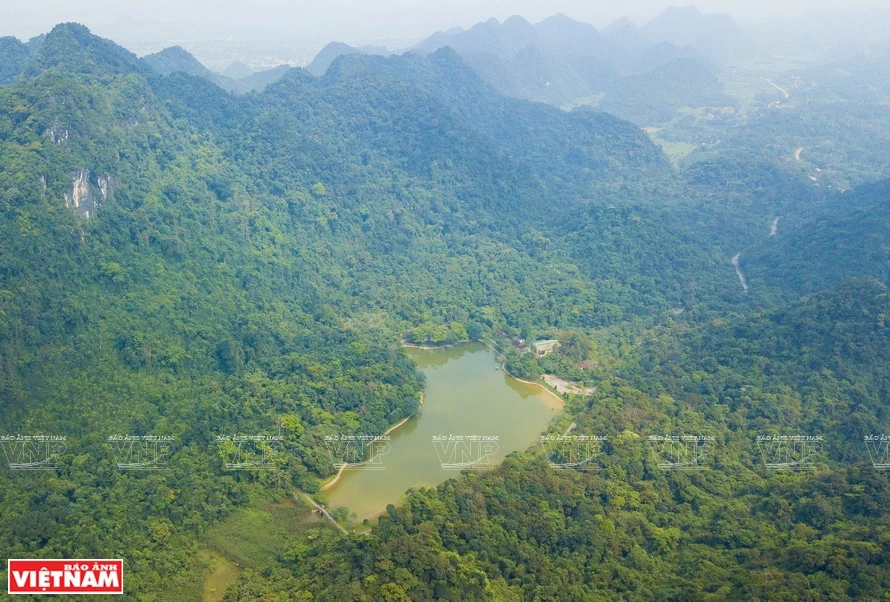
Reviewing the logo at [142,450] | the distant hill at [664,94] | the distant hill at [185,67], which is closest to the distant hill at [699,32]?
the distant hill at [664,94]

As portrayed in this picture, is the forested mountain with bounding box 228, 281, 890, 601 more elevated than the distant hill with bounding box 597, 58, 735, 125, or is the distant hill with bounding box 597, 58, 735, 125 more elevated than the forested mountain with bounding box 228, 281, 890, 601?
the distant hill with bounding box 597, 58, 735, 125

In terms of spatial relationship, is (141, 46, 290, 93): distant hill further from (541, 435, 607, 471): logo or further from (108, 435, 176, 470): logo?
(541, 435, 607, 471): logo

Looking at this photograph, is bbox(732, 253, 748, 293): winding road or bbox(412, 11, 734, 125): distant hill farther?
bbox(412, 11, 734, 125): distant hill

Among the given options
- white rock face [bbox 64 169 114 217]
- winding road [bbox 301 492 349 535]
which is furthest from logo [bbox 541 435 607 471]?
white rock face [bbox 64 169 114 217]

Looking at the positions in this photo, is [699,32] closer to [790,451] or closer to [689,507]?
[790,451]

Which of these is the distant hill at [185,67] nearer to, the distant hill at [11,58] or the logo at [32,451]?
the distant hill at [11,58]

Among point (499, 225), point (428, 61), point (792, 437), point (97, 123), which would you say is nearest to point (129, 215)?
point (97, 123)

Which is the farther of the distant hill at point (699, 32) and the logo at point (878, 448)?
the distant hill at point (699, 32)
